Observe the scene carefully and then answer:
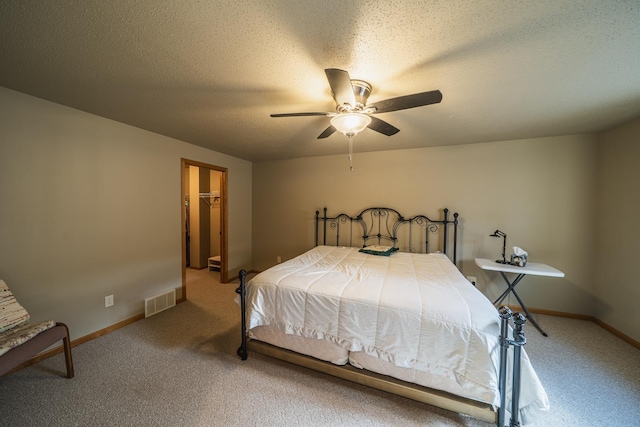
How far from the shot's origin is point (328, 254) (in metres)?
3.12

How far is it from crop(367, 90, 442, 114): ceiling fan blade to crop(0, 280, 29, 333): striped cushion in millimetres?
3179

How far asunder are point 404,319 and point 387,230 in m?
2.33

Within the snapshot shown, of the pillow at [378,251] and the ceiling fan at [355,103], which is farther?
the pillow at [378,251]

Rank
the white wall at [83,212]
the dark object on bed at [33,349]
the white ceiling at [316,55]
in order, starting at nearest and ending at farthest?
the white ceiling at [316,55] < the dark object on bed at [33,349] < the white wall at [83,212]

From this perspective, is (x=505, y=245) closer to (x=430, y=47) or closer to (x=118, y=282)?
(x=430, y=47)

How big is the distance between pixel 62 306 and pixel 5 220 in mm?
929

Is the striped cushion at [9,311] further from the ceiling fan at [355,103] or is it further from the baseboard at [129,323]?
the ceiling fan at [355,103]

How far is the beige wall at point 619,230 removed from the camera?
2.28 m

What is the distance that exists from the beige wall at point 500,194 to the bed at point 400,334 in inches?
54.0

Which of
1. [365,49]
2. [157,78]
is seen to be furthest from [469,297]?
[157,78]

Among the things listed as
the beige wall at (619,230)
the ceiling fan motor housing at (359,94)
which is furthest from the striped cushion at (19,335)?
the beige wall at (619,230)

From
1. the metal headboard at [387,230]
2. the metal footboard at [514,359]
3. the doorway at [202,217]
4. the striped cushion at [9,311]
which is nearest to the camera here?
the metal footboard at [514,359]

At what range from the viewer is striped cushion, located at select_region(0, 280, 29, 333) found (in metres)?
1.63

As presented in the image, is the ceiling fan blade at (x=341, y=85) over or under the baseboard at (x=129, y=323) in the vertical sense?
over
